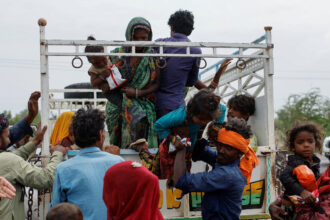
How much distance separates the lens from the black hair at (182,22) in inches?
160

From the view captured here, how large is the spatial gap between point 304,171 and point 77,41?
7.17ft

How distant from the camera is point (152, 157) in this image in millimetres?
3229

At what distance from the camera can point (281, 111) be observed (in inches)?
1202

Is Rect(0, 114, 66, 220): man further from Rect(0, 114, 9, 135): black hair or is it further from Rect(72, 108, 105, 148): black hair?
Rect(72, 108, 105, 148): black hair

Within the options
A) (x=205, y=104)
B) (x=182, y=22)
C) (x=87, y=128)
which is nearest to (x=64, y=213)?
(x=87, y=128)

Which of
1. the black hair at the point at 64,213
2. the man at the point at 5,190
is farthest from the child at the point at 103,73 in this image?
the black hair at the point at 64,213

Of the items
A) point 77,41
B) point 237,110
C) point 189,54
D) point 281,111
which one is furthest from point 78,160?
point 281,111

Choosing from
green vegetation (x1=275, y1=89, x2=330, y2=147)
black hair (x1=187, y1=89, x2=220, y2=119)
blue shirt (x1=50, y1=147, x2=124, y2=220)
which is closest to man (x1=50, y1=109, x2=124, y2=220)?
blue shirt (x1=50, y1=147, x2=124, y2=220)

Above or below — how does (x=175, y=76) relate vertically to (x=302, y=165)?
above

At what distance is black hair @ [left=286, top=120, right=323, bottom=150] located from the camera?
3.02m

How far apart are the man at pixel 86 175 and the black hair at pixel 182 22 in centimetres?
193

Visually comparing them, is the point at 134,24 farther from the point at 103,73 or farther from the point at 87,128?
the point at 87,128

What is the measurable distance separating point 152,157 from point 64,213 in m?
1.25

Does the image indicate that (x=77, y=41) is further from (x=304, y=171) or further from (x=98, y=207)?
(x=304, y=171)
